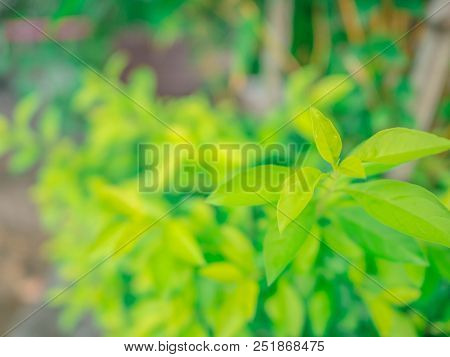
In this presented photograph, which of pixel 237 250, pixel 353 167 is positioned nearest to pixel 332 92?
pixel 237 250

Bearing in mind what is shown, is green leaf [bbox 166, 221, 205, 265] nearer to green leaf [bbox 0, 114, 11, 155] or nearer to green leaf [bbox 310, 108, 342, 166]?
green leaf [bbox 310, 108, 342, 166]

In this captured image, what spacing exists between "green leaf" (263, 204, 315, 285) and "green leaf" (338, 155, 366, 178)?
1.4 inches

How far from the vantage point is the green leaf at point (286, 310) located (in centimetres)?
45

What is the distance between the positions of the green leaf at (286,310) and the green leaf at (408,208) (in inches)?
5.8

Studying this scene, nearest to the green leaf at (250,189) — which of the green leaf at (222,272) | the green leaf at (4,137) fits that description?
the green leaf at (222,272)

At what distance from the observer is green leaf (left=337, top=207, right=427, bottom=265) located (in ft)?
1.19

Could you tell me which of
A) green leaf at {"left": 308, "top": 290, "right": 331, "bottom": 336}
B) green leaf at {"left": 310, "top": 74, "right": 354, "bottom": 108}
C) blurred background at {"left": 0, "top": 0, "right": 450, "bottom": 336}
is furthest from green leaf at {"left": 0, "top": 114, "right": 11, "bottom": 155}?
green leaf at {"left": 308, "top": 290, "right": 331, "bottom": 336}

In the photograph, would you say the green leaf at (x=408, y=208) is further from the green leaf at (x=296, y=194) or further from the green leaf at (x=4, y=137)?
the green leaf at (x=4, y=137)

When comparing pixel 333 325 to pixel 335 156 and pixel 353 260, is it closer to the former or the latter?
pixel 353 260

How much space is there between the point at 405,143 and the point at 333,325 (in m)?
0.23

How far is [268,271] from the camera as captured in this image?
1.06ft

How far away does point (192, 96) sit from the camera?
107 cm

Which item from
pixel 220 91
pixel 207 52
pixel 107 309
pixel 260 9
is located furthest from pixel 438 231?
pixel 220 91

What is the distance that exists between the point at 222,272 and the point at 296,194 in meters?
0.15
